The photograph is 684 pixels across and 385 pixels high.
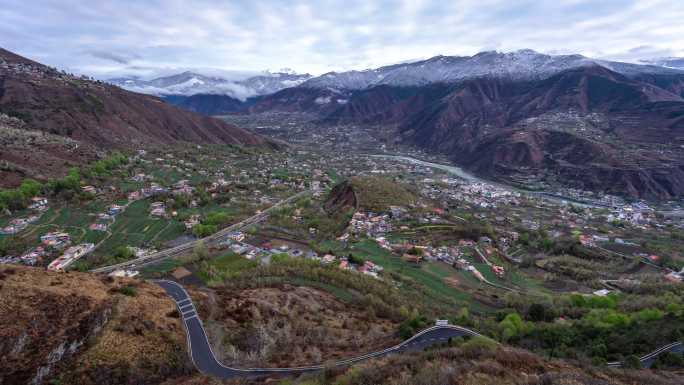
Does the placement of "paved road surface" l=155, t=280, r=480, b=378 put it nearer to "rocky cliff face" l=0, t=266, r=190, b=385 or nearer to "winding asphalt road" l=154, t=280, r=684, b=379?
"winding asphalt road" l=154, t=280, r=684, b=379

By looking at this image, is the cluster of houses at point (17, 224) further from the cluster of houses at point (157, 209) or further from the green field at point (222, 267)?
the green field at point (222, 267)

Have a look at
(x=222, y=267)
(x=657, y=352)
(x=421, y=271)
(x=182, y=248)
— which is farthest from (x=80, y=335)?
(x=657, y=352)

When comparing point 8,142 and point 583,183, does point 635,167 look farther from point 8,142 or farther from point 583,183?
point 8,142

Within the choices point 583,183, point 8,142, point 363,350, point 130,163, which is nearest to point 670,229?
point 583,183

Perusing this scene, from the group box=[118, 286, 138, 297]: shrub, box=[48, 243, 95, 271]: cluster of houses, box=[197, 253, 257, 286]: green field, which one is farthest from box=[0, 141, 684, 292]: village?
box=[118, 286, 138, 297]: shrub

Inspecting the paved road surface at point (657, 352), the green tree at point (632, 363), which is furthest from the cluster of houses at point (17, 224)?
the paved road surface at point (657, 352)

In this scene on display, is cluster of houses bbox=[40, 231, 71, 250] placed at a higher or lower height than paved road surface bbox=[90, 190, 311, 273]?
higher
